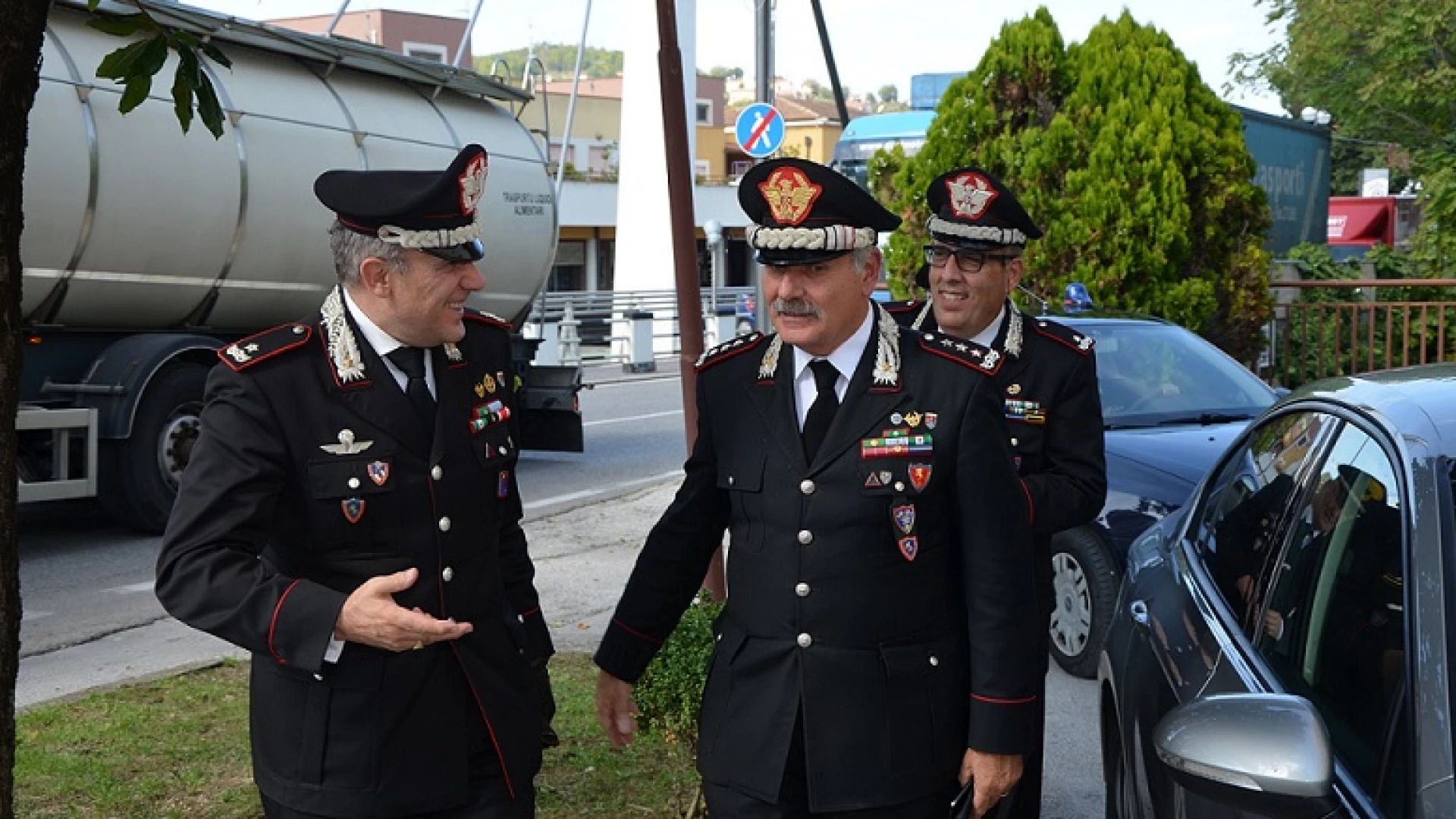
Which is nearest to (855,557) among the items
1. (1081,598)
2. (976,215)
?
(976,215)

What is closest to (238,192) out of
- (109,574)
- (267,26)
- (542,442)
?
(267,26)

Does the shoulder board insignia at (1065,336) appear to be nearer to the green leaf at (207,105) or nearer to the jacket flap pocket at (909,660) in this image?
the jacket flap pocket at (909,660)

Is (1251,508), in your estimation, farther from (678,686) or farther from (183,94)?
(183,94)

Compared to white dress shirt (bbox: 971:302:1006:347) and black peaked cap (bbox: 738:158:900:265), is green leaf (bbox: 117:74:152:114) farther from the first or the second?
white dress shirt (bbox: 971:302:1006:347)

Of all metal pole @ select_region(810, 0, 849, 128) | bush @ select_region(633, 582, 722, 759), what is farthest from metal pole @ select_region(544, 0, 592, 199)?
bush @ select_region(633, 582, 722, 759)

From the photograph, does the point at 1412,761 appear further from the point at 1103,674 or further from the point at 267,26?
the point at 267,26

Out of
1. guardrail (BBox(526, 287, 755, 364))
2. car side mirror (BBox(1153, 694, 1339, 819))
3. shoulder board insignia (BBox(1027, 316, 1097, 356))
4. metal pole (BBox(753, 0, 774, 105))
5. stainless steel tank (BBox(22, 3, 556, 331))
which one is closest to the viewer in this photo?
car side mirror (BBox(1153, 694, 1339, 819))

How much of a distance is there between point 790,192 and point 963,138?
9035 mm

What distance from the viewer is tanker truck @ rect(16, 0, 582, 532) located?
9820 mm

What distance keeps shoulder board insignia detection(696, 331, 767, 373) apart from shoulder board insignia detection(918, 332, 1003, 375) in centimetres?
35

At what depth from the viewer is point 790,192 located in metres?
3.39

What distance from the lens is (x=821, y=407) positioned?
11.3 ft

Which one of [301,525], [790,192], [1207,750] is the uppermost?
[790,192]

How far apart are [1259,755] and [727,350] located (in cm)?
148
